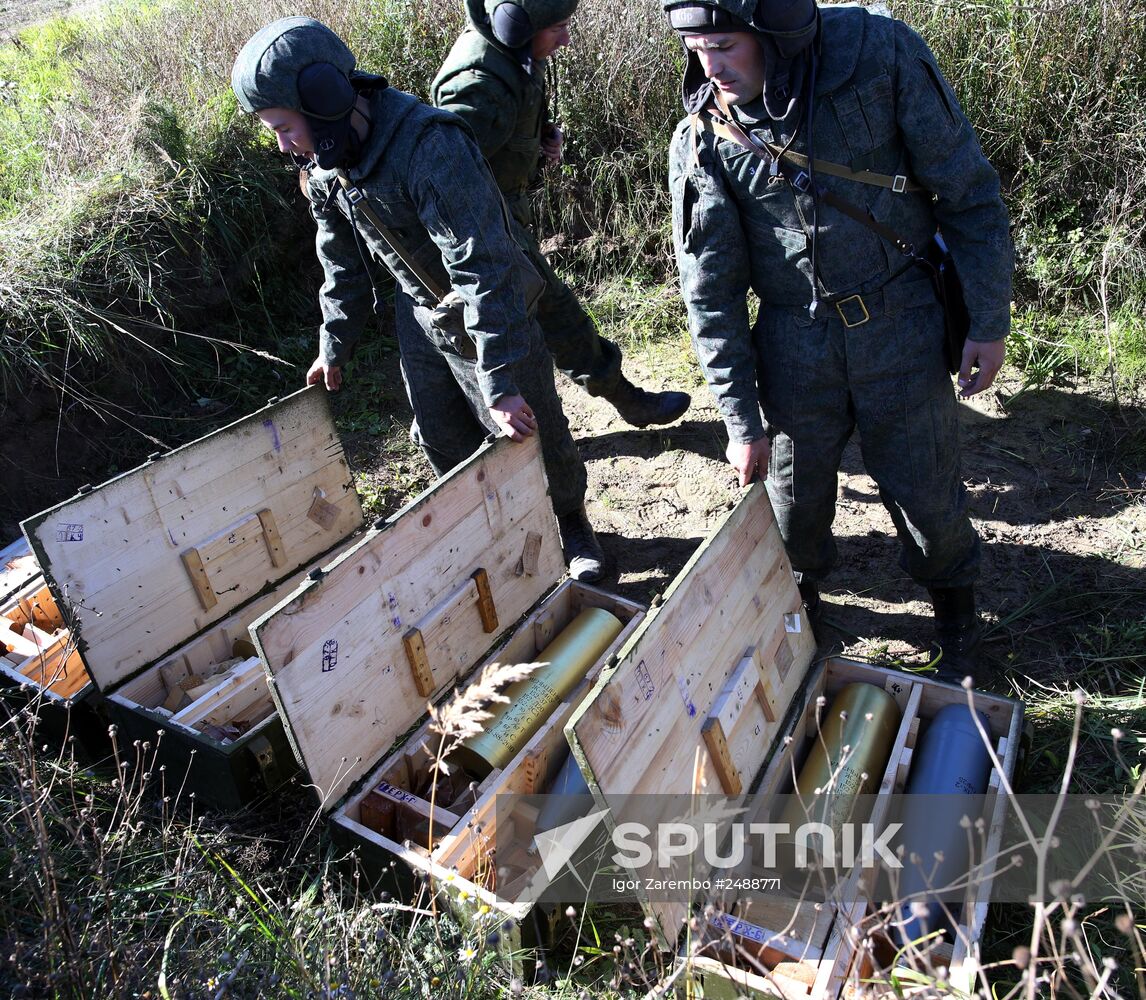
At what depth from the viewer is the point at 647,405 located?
17.3 feet

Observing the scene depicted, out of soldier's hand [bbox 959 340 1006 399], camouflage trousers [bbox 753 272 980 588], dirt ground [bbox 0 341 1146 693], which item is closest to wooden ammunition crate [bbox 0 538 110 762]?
dirt ground [bbox 0 341 1146 693]

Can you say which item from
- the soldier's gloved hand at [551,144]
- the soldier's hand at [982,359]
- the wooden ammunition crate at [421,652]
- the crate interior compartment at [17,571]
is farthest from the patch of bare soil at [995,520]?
the crate interior compartment at [17,571]

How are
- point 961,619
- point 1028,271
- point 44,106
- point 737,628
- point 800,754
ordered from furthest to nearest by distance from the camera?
point 44,106 < point 1028,271 < point 961,619 < point 800,754 < point 737,628

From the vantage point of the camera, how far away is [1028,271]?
543 centimetres

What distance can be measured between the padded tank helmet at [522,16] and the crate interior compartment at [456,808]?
8.13 ft

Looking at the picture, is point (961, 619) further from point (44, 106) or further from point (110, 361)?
point (44, 106)

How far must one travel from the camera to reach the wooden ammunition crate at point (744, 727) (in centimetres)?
232

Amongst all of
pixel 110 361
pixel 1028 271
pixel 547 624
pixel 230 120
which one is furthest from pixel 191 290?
pixel 1028 271

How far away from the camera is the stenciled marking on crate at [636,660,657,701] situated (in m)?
2.45

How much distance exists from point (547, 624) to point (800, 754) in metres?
1.10

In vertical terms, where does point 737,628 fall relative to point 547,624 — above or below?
above

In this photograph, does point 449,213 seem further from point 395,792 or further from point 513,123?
point 395,792

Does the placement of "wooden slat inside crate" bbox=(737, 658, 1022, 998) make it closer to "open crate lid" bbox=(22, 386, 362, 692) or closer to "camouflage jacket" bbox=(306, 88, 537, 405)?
"camouflage jacket" bbox=(306, 88, 537, 405)

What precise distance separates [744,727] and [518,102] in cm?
288
